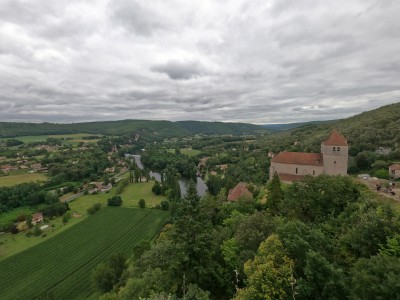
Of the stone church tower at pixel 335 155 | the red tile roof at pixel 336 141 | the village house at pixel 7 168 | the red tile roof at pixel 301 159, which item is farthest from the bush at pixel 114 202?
the village house at pixel 7 168

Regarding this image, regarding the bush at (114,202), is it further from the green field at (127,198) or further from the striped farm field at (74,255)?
the striped farm field at (74,255)

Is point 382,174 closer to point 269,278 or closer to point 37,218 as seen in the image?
A: point 269,278

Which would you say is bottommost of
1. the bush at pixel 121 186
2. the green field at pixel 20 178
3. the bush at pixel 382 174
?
the bush at pixel 121 186

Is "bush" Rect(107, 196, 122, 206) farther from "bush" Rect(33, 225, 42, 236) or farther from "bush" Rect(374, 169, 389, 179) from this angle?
"bush" Rect(374, 169, 389, 179)

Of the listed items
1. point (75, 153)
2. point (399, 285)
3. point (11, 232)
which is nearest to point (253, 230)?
point (399, 285)

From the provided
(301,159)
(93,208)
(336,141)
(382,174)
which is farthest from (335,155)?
(93,208)

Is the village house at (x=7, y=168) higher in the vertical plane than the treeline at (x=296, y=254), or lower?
lower
